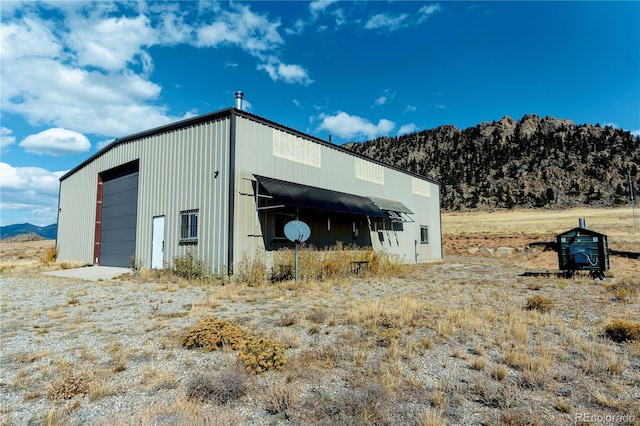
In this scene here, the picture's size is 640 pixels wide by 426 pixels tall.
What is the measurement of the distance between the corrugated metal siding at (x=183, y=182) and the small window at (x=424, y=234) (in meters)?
15.4

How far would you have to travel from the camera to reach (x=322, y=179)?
53.2 feet

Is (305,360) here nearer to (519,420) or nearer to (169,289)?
(519,420)

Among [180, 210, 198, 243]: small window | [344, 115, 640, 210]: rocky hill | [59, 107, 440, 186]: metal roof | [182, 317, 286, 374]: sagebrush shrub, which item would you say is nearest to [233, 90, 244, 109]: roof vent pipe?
[59, 107, 440, 186]: metal roof

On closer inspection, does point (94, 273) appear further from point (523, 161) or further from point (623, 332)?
point (523, 161)

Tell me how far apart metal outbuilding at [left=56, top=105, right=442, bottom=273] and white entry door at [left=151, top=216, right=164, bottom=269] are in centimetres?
4

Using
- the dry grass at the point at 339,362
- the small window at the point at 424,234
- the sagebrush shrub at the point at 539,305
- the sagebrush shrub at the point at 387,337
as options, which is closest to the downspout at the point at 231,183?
the dry grass at the point at 339,362

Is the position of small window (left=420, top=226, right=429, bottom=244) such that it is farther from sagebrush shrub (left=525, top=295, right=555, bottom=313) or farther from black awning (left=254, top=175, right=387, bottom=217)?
sagebrush shrub (left=525, top=295, right=555, bottom=313)

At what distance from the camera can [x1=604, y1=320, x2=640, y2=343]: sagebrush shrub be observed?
5.78 metres

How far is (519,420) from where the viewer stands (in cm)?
327

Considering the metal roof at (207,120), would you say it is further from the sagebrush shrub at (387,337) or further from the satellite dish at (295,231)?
the sagebrush shrub at (387,337)

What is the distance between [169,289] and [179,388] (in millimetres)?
7299

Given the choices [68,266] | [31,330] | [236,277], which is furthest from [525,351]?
[68,266]
